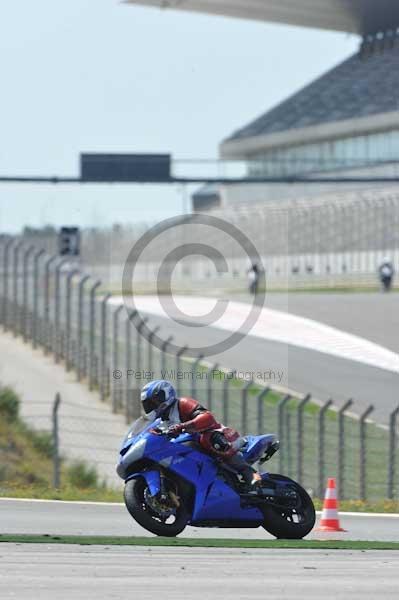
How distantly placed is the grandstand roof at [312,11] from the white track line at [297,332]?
41.2 metres

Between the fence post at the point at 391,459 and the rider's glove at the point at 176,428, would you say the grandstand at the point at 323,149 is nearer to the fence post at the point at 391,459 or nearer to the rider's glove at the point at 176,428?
the fence post at the point at 391,459

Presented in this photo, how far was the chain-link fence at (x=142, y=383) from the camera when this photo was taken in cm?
1894

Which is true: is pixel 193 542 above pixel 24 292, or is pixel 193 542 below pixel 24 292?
below

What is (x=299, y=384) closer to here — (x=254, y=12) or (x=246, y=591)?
(x=246, y=591)

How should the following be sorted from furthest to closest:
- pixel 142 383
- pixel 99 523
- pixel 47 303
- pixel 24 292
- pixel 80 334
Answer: pixel 24 292, pixel 47 303, pixel 80 334, pixel 142 383, pixel 99 523

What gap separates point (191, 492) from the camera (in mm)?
11812

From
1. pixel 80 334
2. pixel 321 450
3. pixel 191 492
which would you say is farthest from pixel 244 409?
pixel 80 334

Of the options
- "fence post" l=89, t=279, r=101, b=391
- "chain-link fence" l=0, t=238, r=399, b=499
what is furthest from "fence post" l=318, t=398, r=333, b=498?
"fence post" l=89, t=279, r=101, b=391

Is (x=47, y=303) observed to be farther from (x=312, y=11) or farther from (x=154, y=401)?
(x=312, y=11)

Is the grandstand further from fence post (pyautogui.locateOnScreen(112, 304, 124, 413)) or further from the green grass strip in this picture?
the green grass strip

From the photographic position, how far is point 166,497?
11750 millimetres

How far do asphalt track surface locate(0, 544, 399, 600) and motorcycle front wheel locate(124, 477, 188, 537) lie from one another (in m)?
1.13

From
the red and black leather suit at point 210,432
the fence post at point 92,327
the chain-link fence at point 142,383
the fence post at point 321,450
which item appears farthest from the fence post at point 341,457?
the fence post at point 92,327

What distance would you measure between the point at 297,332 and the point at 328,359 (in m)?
5.71
